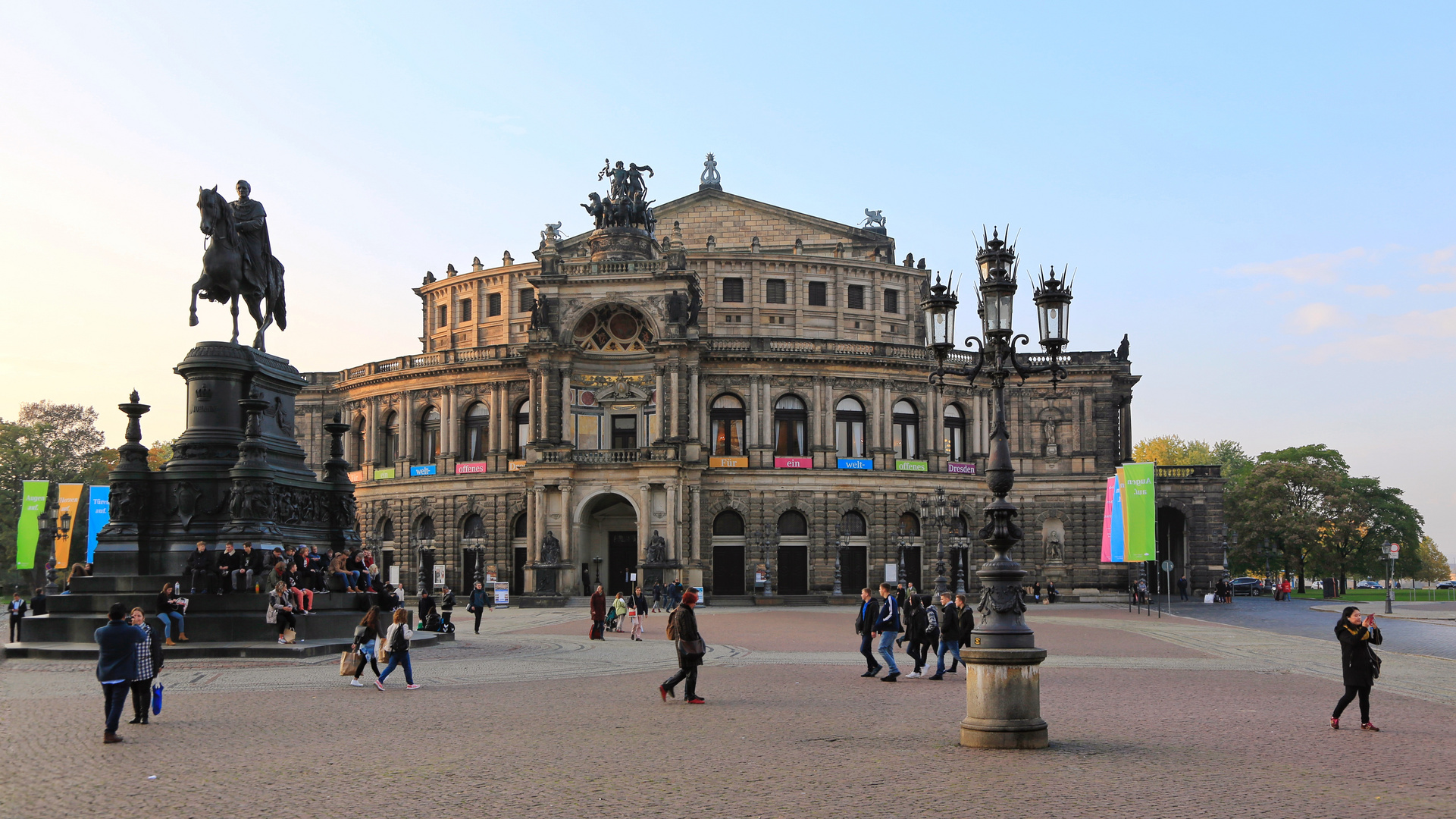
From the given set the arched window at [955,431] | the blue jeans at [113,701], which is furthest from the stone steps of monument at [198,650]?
the arched window at [955,431]

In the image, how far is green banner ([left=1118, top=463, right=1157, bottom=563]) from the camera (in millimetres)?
48500

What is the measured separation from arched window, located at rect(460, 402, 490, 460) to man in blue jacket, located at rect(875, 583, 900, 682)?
51.3 metres

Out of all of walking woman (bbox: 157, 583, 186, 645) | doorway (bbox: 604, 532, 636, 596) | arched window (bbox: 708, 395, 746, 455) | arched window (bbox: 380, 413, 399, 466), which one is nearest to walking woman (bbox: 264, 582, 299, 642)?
walking woman (bbox: 157, 583, 186, 645)

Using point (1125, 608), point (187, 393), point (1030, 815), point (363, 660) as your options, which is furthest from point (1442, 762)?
point (1125, 608)

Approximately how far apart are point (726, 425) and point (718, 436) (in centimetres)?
79

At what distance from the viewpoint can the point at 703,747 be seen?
47.2 feet

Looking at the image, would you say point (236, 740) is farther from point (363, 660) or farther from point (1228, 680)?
point (1228, 680)

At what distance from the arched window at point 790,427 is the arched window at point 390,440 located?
2341 cm

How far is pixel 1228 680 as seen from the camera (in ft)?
76.6

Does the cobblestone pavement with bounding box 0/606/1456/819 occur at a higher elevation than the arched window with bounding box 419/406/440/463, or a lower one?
lower

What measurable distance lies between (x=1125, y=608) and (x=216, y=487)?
1936 inches

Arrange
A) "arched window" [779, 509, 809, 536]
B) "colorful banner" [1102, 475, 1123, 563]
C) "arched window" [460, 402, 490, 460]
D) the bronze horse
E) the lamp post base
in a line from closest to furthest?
1. the lamp post base
2. the bronze horse
3. "colorful banner" [1102, 475, 1123, 563]
4. "arched window" [779, 509, 809, 536]
5. "arched window" [460, 402, 490, 460]

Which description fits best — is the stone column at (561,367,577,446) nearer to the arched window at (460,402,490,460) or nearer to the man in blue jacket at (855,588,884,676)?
the arched window at (460,402,490,460)

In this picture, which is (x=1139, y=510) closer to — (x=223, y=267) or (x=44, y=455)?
(x=223, y=267)
